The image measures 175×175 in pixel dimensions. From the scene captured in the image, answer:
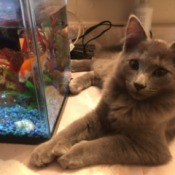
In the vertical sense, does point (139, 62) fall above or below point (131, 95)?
above

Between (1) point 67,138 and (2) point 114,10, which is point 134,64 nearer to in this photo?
(1) point 67,138

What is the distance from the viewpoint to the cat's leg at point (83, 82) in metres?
1.29

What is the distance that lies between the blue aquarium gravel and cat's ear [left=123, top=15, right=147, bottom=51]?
16.9 inches

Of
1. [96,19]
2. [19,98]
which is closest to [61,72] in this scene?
[19,98]

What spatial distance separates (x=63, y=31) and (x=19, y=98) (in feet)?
1.39

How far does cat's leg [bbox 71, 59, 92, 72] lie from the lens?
4.91ft

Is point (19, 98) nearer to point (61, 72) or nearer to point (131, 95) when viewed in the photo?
point (61, 72)

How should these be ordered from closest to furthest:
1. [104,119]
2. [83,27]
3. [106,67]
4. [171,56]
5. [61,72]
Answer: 1. [171,56]
2. [104,119]
3. [61,72]
4. [106,67]
5. [83,27]

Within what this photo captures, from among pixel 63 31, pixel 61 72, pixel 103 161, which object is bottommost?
pixel 103 161

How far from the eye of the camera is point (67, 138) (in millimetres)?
935

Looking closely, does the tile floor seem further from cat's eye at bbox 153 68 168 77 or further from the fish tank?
cat's eye at bbox 153 68 168 77

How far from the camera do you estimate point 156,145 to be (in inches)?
34.8

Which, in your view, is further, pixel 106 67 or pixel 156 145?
pixel 106 67

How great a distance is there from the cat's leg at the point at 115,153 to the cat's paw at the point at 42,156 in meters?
0.04
